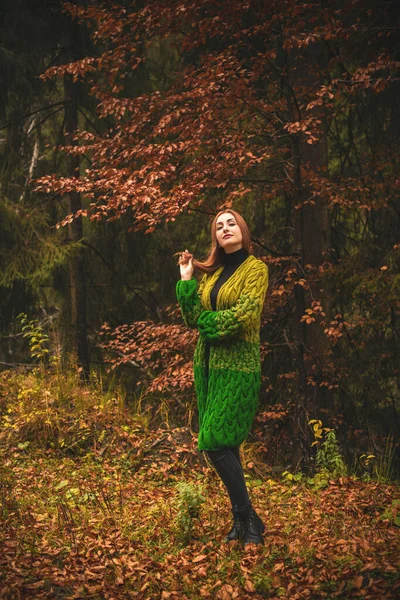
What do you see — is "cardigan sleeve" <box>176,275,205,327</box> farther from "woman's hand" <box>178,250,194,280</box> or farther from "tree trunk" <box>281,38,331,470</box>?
"tree trunk" <box>281,38,331,470</box>

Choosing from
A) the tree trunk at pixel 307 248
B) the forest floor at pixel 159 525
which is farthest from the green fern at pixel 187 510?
the tree trunk at pixel 307 248

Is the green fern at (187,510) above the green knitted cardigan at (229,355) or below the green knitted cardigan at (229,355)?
below

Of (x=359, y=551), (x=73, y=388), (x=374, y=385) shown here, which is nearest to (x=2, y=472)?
(x=73, y=388)

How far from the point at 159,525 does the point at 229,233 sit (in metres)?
2.28

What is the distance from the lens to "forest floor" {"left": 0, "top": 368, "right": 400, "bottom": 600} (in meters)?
4.06

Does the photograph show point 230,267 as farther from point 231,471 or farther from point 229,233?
point 231,471

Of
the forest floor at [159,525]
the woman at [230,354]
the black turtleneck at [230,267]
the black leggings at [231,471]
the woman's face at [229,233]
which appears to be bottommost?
the forest floor at [159,525]

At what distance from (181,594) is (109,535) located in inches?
Answer: 40.4

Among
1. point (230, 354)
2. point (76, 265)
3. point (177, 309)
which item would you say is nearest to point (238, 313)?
point (230, 354)

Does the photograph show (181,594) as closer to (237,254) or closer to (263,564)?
(263,564)

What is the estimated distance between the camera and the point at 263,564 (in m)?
4.26

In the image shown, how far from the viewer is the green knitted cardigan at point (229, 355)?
442 cm

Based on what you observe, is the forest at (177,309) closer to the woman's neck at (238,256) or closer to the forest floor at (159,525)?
the forest floor at (159,525)

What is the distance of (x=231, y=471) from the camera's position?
4508mm
